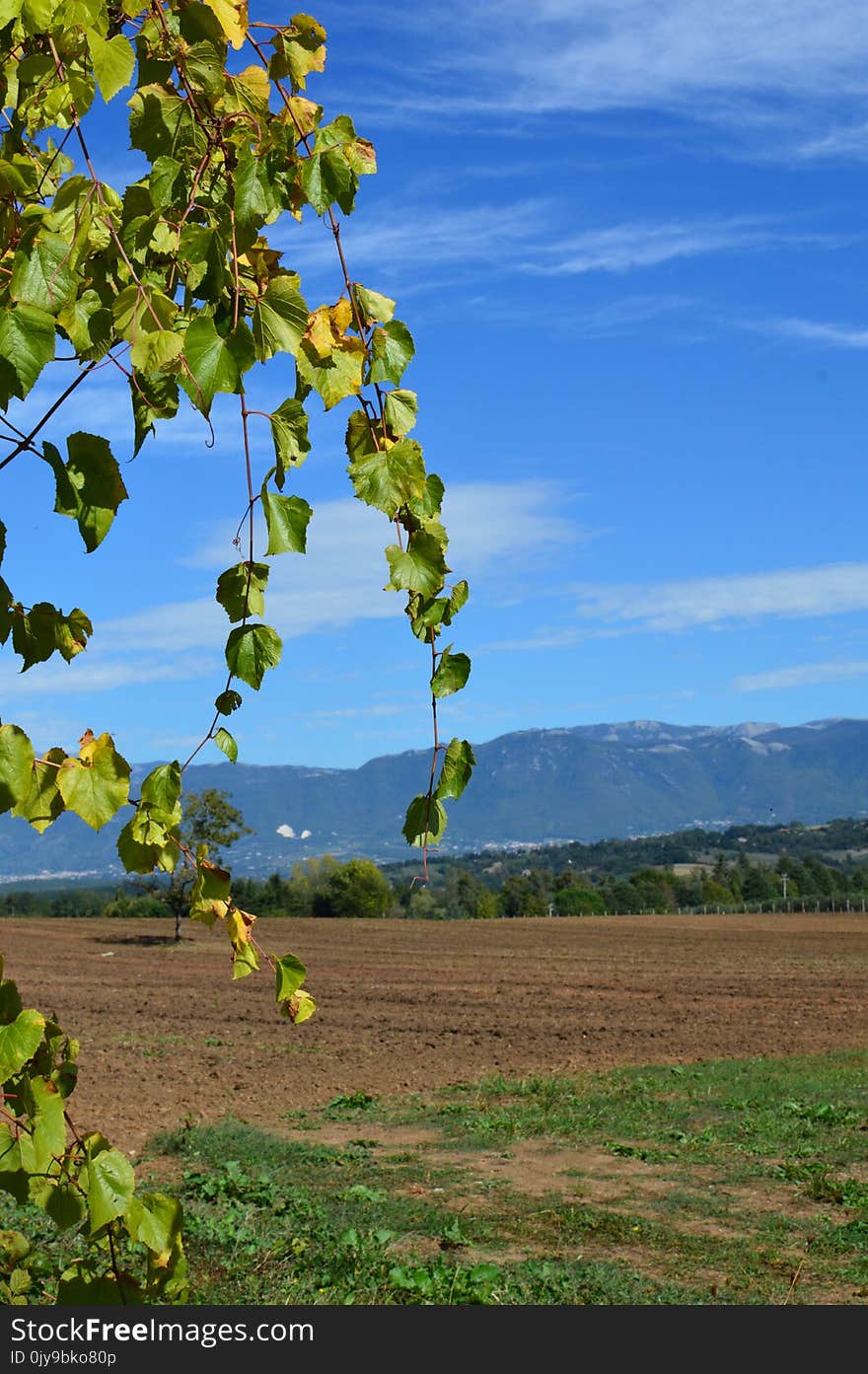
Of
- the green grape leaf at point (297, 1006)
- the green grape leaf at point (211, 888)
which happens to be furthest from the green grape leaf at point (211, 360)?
the green grape leaf at point (297, 1006)

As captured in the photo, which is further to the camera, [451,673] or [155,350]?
[451,673]

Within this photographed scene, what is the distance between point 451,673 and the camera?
189 cm

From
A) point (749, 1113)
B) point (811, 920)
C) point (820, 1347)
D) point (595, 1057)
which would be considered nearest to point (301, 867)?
point (811, 920)

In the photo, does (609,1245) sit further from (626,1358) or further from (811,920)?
(811,920)

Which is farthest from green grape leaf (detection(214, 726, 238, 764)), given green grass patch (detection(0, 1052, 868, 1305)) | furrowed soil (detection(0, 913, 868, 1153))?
furrowed soil (detection(0, 913, 868, 1153))

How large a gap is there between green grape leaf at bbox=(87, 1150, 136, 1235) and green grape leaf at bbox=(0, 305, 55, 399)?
118 cm

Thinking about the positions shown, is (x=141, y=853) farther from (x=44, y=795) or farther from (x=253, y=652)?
(x=253, y=652)

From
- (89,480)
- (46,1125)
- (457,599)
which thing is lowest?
(46,1125)

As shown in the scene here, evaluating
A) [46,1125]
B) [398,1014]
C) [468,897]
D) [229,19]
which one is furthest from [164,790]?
[468,897]

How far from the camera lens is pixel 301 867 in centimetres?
6894

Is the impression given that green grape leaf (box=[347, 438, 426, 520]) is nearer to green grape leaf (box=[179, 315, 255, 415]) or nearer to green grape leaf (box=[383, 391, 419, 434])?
green grape leaf (box=[383, 391, 419, 434])

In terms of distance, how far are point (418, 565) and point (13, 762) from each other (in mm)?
656

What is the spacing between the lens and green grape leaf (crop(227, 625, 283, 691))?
68.1 inches

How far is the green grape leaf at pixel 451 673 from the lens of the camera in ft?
6.17
